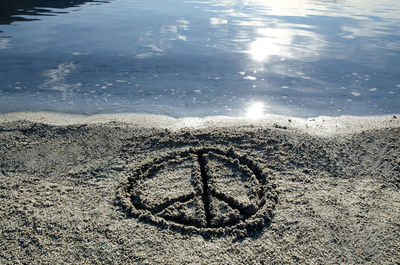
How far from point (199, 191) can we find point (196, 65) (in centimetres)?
340

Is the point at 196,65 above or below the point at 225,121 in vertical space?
above

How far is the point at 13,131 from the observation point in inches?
132

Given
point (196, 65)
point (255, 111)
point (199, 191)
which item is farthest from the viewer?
point (196, 65)

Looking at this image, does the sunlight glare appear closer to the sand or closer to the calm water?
the calm water

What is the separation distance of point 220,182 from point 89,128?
1.64 m

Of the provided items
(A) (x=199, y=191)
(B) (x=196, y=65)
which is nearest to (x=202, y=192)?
(A) (x=199, y=191)

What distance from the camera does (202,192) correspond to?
259 cm

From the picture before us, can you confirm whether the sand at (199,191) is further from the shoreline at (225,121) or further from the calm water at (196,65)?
the calm water at (196,65)

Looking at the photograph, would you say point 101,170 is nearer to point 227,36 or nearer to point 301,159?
point 301,159

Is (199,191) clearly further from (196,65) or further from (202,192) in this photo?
(196,65)

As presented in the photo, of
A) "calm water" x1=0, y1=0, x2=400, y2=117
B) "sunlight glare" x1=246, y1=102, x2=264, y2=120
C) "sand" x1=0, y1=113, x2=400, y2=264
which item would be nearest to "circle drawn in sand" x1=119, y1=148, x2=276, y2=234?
"sand" x1=0, y1=113, x2=400, y2=264

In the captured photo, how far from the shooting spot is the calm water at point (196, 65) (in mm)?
4266

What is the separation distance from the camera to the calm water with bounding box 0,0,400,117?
4266 mm

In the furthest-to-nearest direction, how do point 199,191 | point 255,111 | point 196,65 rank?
point 196,65
point 255,111
point 199,191
